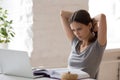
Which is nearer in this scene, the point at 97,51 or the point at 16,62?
the point at 16,62

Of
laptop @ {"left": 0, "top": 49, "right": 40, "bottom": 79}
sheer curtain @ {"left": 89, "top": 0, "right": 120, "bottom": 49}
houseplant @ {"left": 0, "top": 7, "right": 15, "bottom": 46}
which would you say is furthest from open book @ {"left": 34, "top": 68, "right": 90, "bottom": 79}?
sheer curtain @ {"left": 89, "top": 0, "right": 120, "bottom": 49}

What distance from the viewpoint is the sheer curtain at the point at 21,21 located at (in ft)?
10.2

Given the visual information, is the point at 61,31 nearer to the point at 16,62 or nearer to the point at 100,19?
the point at 100,19

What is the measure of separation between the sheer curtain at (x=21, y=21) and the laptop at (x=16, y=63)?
3.63ft

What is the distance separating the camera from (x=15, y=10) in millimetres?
3277

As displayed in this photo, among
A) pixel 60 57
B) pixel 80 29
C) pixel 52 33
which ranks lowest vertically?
pixel 60 57

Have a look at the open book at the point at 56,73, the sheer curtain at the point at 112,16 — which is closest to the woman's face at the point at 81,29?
the open book at the point at 56,73

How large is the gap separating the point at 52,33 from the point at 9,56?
1286mm

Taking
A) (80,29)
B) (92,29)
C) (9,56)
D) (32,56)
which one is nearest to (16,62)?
(9,56)

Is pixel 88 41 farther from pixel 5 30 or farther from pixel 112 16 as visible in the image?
pixel 112 16

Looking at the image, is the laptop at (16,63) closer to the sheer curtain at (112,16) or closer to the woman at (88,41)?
the woman at (88,41)

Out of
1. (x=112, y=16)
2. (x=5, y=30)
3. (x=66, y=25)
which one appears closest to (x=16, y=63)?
(x=66, y=25)

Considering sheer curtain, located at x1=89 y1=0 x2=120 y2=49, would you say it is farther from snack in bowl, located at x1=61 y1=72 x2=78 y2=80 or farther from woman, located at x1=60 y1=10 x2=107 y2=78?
snack in bowl, located at x1=61 y1=72 x2=78 y2=80

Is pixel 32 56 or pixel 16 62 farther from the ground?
pixel 16 62
